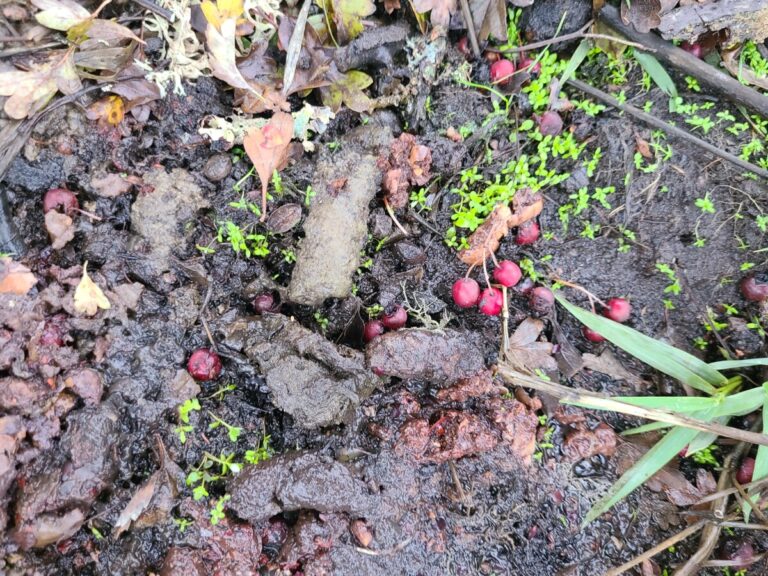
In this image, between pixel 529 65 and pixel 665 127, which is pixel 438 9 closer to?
pixel 529 65

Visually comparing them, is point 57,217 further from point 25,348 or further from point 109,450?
point 109,450

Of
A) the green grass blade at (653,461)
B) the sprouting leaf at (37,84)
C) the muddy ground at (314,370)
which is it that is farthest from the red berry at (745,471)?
the sprouting leaf at (37,84)

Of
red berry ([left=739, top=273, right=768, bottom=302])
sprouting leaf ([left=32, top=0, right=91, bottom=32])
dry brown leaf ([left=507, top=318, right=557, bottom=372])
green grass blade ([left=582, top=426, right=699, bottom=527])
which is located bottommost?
green grass blade ([left=582, top=426, right=699, bottom=527])

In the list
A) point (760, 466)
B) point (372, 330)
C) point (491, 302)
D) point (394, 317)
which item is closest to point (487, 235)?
point (491, 302)

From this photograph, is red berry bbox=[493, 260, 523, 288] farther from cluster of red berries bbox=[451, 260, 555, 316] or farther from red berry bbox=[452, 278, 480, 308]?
red berry bbox=[452, 278, 480, 308]

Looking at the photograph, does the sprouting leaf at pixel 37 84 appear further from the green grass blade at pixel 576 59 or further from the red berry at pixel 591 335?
the red berry at pixel 591 335

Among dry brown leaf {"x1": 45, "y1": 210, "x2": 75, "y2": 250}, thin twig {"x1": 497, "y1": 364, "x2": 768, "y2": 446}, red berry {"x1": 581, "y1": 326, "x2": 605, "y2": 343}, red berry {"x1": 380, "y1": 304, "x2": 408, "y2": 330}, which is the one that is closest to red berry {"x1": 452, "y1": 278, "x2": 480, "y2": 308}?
red berry {"x1": 380, "y1": 304, "x2": 408, "y2": 330}

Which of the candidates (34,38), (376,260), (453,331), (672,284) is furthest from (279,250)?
(672,284)
